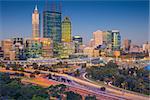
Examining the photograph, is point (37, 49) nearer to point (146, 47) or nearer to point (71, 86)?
point (71, 86)

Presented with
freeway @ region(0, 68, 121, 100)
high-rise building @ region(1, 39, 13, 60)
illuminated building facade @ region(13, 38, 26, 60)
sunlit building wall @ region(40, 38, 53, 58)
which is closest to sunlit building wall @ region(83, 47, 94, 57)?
sunlit building wall @ region(40, 38, 53, 58)

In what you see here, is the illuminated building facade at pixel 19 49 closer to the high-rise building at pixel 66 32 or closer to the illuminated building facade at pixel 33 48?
the illuminated building facade at pixel 33 48

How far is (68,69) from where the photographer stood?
168 inches

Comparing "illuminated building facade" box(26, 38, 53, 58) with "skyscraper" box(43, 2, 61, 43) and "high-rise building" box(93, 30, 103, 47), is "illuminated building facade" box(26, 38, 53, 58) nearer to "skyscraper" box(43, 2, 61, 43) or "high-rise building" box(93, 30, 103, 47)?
"skyscraper" box(43, 2, 61, 43)

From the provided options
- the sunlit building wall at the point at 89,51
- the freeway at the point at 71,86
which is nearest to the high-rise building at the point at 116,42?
the sunlit building wall at the point at 89,51

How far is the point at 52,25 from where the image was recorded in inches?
239

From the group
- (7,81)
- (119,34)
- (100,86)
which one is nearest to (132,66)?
(119,34)

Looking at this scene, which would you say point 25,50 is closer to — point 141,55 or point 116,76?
point 116,76

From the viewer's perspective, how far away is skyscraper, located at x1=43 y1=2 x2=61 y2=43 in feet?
18.2

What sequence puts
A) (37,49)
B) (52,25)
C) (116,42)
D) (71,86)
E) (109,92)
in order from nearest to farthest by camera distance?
(109,92) → (71,86) → (37,49) → (116,42) → (52,25)

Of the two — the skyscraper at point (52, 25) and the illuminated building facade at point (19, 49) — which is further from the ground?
the skyscraper at point (52, 25)

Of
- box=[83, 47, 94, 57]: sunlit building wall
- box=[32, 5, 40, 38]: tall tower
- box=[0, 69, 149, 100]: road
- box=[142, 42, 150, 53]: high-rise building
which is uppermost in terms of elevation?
box=[32, 5, 40, 38]: tall tower

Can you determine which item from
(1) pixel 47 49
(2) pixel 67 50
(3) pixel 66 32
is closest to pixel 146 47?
(2) pixel 67 50

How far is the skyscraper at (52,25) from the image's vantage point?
555 cm
